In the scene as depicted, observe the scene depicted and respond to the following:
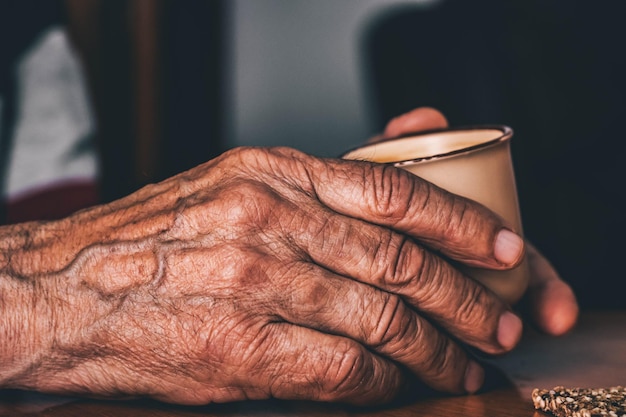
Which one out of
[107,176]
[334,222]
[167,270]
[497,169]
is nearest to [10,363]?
[167,270]

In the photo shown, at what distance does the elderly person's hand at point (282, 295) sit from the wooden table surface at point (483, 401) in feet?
0.04

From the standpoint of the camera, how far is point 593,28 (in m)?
1.60

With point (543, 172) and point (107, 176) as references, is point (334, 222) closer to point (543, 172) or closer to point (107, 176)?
point (543, 172)

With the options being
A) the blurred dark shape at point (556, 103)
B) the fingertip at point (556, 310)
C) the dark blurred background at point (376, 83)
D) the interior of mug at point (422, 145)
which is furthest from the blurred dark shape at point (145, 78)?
the fingertip at point (556, 310)

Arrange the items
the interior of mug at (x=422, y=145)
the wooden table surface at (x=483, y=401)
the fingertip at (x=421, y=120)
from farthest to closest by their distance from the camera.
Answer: the fingertip at (x=421, y=120) < the interior of mug at (x=422, y=145) < the wooden table surface at (x=483, y=401)

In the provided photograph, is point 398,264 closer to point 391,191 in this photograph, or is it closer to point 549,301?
point 391,191

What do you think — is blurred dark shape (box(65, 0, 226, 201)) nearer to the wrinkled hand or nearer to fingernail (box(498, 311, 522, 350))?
the wrinkled hand

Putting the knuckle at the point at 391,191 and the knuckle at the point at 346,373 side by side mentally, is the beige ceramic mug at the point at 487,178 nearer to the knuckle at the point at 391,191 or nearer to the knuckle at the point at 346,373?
the knuckle at the point at 391,191

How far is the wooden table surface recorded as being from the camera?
1.79 ft

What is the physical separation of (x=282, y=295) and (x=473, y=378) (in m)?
0.19

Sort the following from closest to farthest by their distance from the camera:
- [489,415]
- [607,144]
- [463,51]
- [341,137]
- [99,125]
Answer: [489,415], [607,144], [463,51], [99,125], [341,137]

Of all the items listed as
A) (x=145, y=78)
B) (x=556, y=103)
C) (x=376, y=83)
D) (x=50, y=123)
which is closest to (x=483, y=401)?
(x=50, y=123)

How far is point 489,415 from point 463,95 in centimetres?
137

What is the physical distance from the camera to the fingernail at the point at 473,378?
0.58 m
